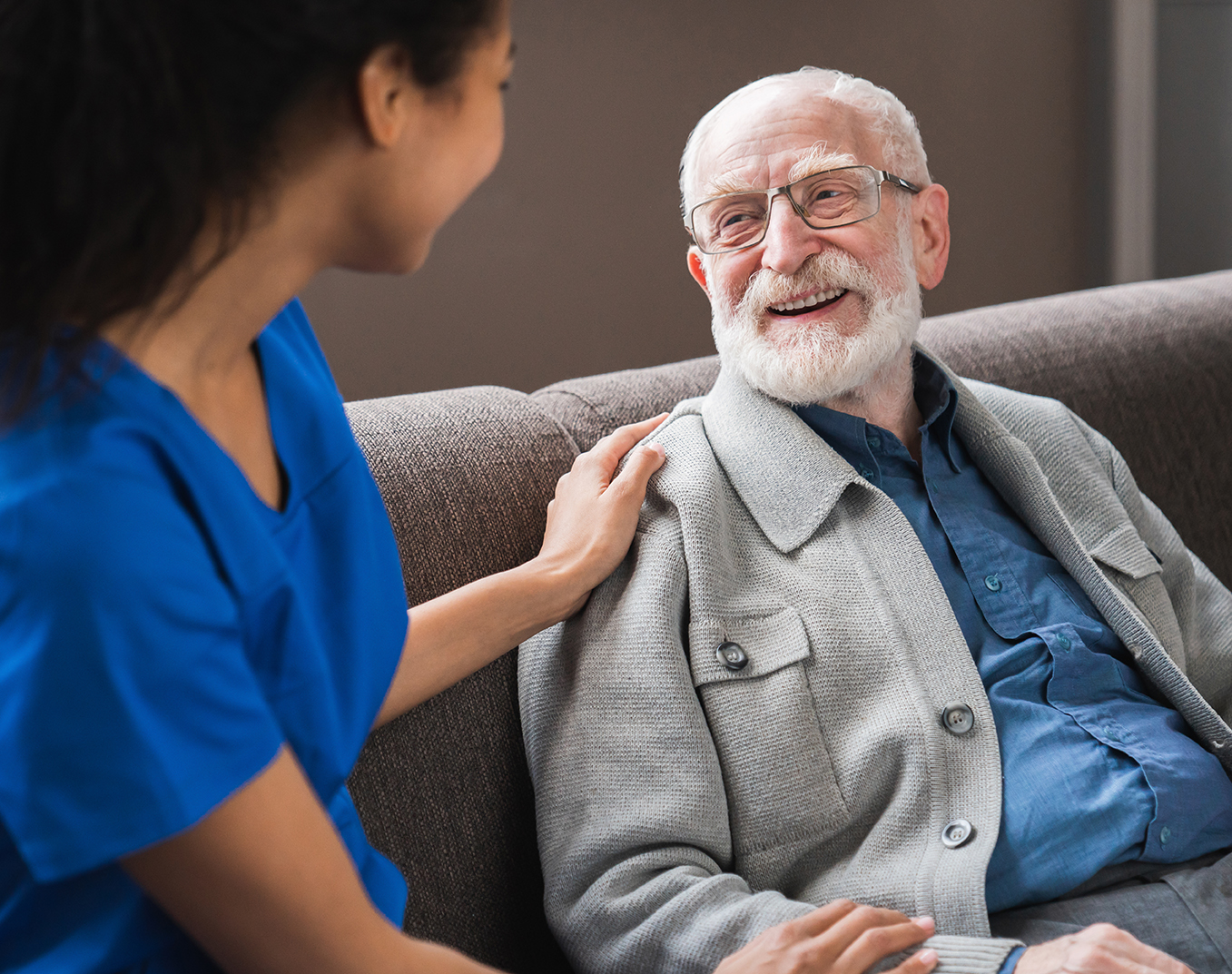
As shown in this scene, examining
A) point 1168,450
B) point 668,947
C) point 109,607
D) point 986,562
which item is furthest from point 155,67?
point 1168,450

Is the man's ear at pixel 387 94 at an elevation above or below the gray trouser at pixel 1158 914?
above

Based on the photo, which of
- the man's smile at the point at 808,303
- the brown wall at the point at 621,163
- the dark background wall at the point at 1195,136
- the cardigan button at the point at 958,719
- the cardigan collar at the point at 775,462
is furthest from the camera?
the dark background wall at the point at 1195,136

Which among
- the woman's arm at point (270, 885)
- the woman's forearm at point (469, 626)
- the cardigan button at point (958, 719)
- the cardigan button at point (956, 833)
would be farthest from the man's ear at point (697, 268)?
the woman's arm at point (270, 885)

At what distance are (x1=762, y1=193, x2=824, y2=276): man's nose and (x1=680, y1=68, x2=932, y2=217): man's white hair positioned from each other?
0.45 ft

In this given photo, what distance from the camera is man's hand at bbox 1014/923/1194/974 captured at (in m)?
0.95

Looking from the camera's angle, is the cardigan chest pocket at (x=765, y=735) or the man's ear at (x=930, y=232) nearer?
the cardigan chest pocket at (x=765, y=735)

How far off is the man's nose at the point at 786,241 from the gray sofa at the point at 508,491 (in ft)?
0.92

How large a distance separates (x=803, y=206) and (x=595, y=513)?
0.46 m

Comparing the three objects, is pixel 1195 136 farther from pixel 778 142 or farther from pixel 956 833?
pixel 956 833

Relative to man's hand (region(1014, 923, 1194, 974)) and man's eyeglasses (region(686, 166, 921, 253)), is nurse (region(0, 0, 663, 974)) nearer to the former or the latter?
man's hand (region(1014, 923, 1194, 974))

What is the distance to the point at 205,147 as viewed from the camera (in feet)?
1.81

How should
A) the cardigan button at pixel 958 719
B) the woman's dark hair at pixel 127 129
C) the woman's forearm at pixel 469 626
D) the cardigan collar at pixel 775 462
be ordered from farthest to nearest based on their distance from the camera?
the cardigan collar at pixel 775 462 < the cardigan button at pixel 958 719 < the woman's forearm at pixel 469 626 < the woman's dark hair at pixel 127 129

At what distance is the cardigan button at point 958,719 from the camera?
3.71 feet

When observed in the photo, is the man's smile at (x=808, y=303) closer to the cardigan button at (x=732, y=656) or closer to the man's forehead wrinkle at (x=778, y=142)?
the man's forehead wrinkle at (x=778, y=142)
